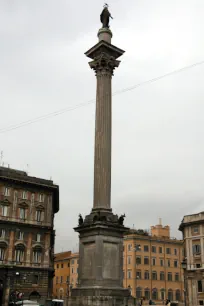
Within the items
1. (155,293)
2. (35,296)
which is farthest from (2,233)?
(155,293)

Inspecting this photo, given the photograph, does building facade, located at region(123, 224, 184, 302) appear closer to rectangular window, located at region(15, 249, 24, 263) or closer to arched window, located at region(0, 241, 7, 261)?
rectangular window, located at region(15, 249, 24, 263)

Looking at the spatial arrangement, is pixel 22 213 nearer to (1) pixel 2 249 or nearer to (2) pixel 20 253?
(2) pixel 20 253

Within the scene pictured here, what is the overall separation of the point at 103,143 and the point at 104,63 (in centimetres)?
570

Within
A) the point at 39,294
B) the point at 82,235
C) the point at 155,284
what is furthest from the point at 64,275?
the point at 82,235

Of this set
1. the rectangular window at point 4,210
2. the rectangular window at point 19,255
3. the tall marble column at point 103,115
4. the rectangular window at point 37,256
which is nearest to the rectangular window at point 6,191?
the rectangular window at point 4,210

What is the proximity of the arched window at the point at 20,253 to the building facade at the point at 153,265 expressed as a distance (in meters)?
29.0

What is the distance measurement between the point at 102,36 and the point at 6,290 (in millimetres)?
41856

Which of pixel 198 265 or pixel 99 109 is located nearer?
pixel 99 109

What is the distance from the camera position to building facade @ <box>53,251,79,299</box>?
9862 cm

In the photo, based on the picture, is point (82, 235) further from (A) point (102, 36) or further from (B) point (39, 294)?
(B) point (39, 294)

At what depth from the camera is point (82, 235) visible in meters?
22.8

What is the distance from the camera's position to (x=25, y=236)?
6034cm

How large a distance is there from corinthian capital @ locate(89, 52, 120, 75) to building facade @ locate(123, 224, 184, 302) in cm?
6009

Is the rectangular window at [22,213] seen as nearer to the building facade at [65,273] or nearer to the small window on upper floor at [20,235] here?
the small window on upper floor at [20,235]
